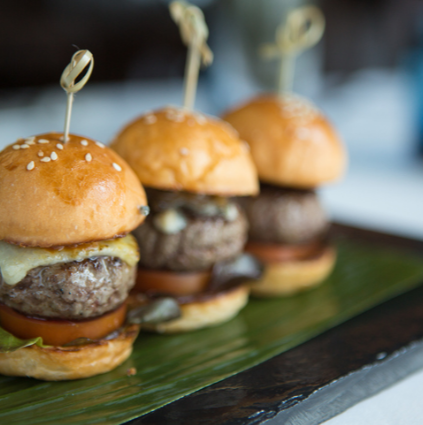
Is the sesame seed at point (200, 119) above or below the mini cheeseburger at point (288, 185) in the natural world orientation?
above

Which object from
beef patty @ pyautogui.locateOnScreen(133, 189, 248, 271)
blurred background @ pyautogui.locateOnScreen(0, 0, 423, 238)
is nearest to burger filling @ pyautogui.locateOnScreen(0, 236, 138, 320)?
beef patty @ pyautogui.locateOnScreen(133, 189, 248, 271)

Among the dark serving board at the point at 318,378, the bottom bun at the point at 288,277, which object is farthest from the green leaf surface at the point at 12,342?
the bottom bun at the point at 288,277

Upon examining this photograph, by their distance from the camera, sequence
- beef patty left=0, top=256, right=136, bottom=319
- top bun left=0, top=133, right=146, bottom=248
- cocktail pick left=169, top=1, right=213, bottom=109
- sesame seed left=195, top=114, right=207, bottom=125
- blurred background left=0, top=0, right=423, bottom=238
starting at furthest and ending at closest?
blurred background left=0, top=0, right=423, bottom=238
sesame seed left=195, top=114, right=207, bottom=125
cocktail pick left=169, top=1, right=213, bottom=109
beef patty left=0, top=256, right=136, bottom=319
top bun left=0, top=133, right=146, bottom=248

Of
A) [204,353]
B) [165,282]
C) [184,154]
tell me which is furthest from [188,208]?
[204,353]

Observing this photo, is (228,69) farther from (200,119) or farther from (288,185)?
(200,119)

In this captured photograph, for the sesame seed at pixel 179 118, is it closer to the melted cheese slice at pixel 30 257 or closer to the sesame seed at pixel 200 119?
the sesame seed at pixel 200 119

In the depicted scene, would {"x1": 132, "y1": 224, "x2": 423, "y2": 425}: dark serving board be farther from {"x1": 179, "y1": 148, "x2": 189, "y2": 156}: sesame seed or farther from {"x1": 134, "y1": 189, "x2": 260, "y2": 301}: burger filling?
{"x1": 179, "y1": 148, "x2": 189, "y2": 156}: sesame seed
